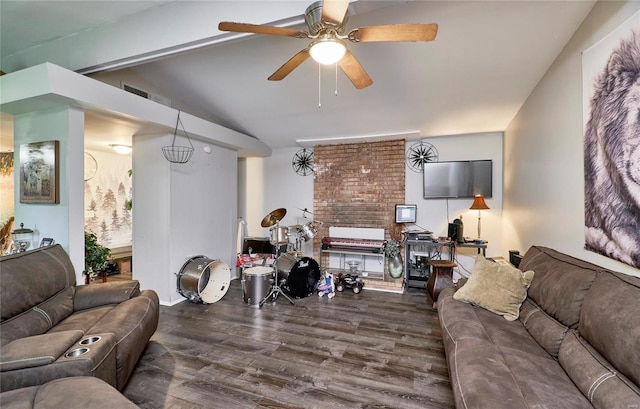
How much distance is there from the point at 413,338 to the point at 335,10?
2742 mm

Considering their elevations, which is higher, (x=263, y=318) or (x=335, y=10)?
(x=335, y=10)

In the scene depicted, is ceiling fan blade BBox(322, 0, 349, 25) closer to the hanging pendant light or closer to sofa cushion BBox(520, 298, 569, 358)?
sofa cushion BBox(520, 298, 569, 358)

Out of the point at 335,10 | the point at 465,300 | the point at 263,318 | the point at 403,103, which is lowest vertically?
the point at 263,318

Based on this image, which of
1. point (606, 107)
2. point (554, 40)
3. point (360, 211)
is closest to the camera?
point (606, 107)

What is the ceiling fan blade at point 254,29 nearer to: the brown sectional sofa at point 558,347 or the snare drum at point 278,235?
the brown sectional sofa at point 558,347

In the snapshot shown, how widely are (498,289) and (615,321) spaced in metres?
0.94

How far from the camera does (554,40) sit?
8.09 feet

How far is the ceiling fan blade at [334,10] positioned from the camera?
146 centimetres

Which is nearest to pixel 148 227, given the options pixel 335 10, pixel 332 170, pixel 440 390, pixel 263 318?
pixel 263 318

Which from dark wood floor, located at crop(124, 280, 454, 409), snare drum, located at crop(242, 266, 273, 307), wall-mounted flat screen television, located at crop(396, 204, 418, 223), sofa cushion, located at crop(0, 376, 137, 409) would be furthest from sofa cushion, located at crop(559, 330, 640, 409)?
wall-mounted flat screen television, located at crop(396, 204, 418, 223)

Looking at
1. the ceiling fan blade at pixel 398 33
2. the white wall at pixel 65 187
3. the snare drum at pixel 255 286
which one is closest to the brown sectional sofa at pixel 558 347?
the ceiling fan blade at pixel 398 33

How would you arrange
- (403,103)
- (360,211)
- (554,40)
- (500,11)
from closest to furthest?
(500,11)
(554,40)
(403,103)
(360,211)

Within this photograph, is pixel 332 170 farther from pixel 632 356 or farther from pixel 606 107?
pixel 632 356

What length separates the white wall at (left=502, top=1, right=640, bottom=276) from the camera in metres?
2.05
